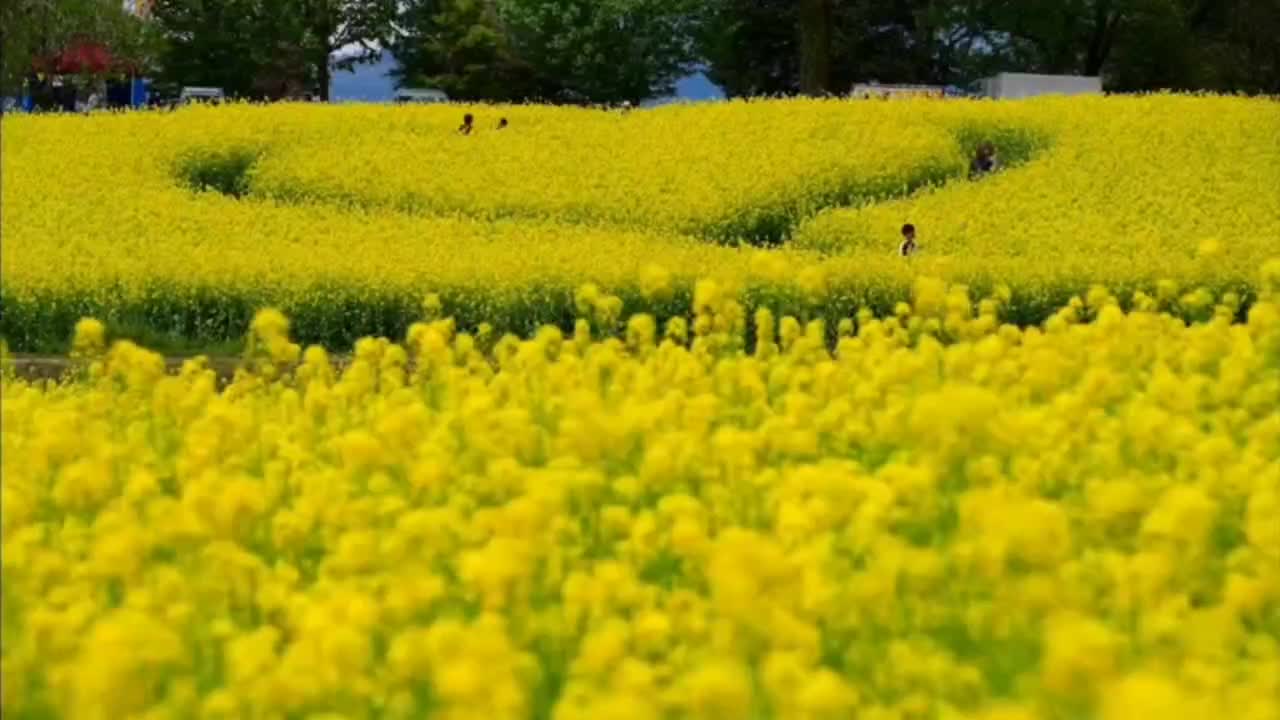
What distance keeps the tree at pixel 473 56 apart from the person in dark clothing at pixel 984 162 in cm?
1949

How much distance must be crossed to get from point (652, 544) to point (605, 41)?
104ft

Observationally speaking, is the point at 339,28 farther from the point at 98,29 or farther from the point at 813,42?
the point at 813,42

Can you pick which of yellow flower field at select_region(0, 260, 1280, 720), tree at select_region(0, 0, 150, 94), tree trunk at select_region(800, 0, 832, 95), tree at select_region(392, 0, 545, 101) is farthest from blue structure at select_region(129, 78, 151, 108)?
yellow flower field at select_region(0, 260, 1280, 720)

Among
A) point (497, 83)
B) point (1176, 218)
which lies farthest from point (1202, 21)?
point (1176, 218)

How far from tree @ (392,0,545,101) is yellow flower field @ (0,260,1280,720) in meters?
32.6

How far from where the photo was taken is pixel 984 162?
19000 mm

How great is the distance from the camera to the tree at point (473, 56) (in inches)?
1518

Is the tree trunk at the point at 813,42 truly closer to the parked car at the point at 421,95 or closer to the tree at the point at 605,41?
the tree at the point at 605,41

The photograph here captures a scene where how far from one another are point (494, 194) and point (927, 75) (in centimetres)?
2213

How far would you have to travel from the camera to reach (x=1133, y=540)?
448cm

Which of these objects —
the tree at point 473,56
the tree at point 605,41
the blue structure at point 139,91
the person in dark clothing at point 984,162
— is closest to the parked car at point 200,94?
the blue structure at point 139,91

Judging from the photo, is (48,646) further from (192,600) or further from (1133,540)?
(1133,540)

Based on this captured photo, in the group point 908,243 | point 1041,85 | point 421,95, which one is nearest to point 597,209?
point 908,243

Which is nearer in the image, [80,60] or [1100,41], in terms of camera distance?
[80,60]
